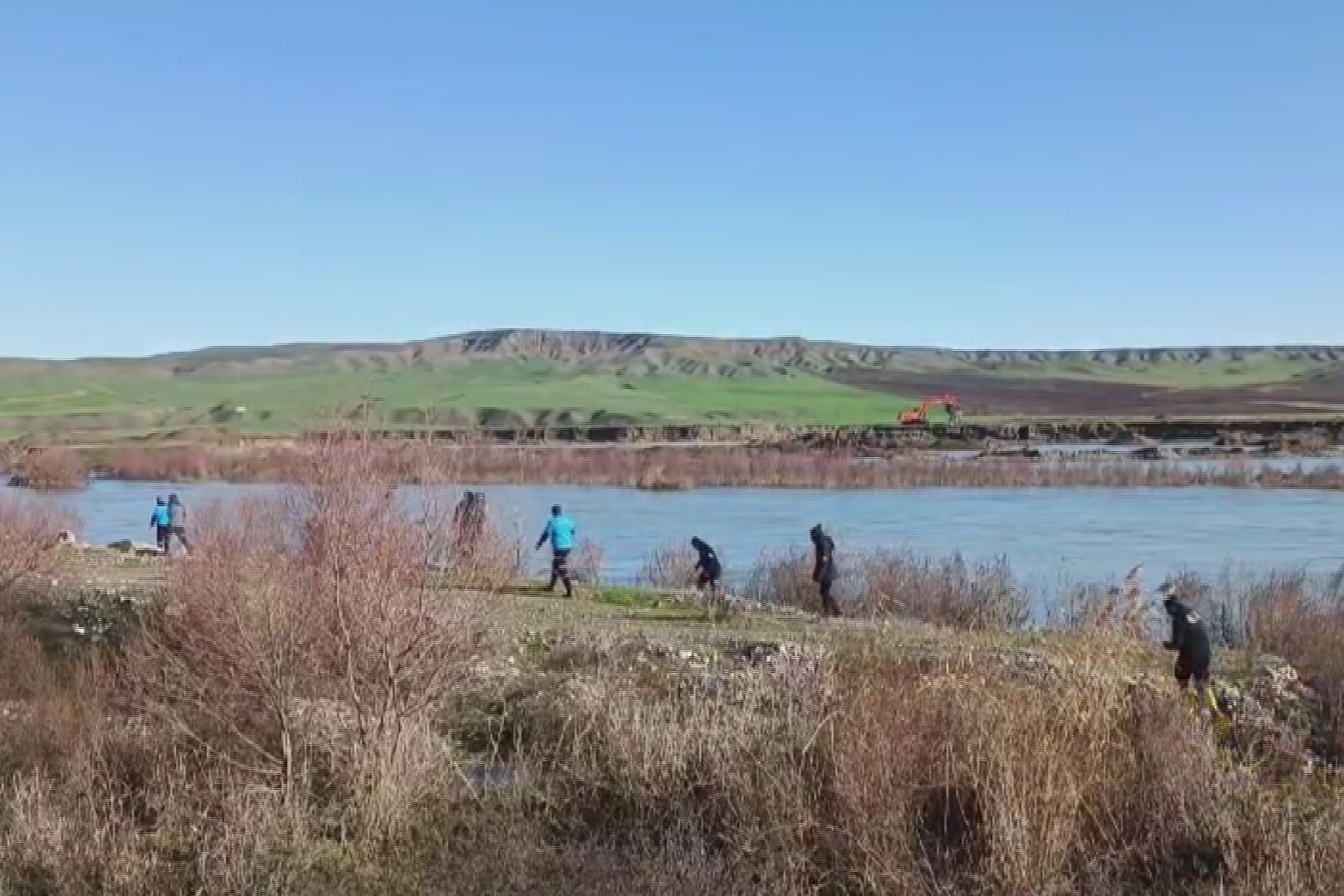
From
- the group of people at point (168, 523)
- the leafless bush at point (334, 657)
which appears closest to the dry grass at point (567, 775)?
the leafless bush at point (334, 657)

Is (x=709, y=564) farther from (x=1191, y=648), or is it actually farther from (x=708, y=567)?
(x=1191, y=648)

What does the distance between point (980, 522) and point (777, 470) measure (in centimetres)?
2182

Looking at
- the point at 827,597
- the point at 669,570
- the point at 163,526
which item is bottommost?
the point at 669,570

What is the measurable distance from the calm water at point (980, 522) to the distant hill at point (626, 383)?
5619 cm

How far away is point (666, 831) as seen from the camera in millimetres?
10562

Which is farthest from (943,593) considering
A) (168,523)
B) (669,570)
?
(168,523)

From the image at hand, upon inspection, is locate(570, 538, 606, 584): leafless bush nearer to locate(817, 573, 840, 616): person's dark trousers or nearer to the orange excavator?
locate(817, 573, 840, 616): person's dark trousers

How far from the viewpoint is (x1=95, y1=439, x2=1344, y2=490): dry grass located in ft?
189

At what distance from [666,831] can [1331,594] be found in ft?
54.9

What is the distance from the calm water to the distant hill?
56.2 m

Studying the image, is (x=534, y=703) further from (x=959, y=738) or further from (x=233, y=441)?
(x=233, y=441)

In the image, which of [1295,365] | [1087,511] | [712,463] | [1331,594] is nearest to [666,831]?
[1331,594]

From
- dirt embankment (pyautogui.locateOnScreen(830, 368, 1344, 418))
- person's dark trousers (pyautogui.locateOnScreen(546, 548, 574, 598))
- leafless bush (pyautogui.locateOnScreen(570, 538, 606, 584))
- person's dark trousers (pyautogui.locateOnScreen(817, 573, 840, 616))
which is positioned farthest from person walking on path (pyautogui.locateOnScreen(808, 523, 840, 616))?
dirt embankment (pyautogui.locateOnScreen(830, 368, 1344, 418))

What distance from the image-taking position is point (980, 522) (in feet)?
138
